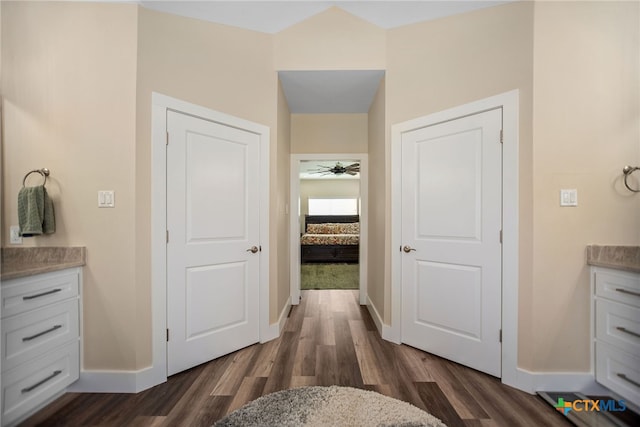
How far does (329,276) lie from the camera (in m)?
5.00

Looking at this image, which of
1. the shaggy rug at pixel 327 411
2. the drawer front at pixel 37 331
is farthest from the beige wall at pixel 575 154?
the drawer front at pixel 37 331

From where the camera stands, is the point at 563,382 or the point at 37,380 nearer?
the point at 37,380

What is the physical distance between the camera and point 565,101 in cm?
172

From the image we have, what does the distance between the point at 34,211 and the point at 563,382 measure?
11.5ft

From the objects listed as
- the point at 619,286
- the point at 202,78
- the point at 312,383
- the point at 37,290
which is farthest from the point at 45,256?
the point at 619,286

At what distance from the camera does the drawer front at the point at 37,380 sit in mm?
1326

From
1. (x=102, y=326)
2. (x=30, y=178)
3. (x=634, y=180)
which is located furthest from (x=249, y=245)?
(x=634, y=180)

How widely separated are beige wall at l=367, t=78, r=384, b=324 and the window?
573 centimetres

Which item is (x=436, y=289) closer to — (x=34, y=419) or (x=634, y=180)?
(x=634, y=180)

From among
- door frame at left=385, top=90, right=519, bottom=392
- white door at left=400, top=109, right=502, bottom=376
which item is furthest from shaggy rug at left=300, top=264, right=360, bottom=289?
door frame at left=385, top=90, right=519, bottom=392

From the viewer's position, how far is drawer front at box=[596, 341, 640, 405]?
4.82 feet

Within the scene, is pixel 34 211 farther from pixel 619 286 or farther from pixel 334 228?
pixel 334 228

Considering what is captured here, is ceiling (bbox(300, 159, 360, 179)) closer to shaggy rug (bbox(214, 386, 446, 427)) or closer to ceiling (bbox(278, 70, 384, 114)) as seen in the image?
ceiling (bbox(278, 70, 384, 114))

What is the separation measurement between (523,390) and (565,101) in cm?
193
